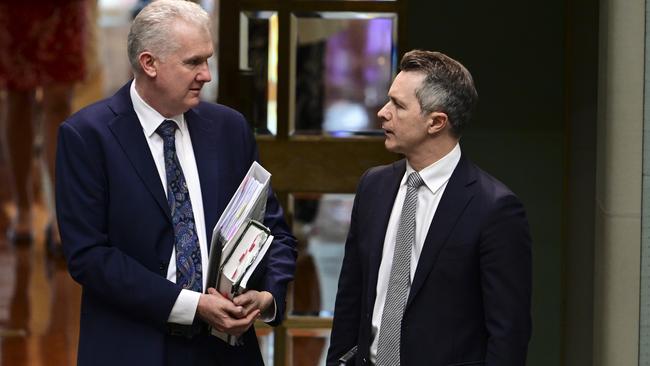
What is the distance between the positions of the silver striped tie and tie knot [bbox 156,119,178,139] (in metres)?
0.59

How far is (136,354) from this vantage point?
3.08m

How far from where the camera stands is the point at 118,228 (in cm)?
307

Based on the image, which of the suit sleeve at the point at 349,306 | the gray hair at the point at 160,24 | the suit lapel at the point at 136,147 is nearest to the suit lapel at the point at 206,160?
the suit lapel at the point at 136,147

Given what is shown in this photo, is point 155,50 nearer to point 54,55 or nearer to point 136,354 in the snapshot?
point 136,354

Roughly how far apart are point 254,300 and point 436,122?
594 millimetres

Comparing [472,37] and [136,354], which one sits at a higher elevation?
[472,37]

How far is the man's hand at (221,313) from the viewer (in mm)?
2988

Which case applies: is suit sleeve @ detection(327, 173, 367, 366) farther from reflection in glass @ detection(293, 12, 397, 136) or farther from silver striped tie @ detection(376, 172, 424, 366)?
reflection in glass @ detection(293, 12, 397, 136)

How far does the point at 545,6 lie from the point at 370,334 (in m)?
1.59

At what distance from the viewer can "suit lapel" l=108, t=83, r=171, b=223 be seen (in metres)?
3.06

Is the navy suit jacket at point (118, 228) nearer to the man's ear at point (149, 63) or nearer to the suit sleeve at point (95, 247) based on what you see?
the suit sleeve at point (95, 247)

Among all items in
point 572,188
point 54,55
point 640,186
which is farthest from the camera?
point 54,55

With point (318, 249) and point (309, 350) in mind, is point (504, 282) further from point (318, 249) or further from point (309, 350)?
point (318, 249)

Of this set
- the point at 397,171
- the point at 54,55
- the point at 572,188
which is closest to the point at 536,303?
the point at 572,188
